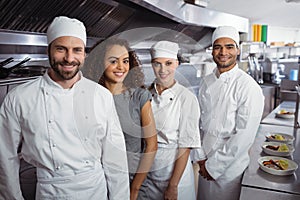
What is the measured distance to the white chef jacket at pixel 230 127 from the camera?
58.3 inches

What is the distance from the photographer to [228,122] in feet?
4.97

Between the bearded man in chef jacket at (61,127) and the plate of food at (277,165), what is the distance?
816 mm

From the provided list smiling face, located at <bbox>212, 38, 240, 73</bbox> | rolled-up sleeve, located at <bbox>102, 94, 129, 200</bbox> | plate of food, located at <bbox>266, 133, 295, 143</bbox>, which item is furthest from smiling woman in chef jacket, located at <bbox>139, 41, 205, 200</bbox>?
plate of food, located at <bbox>266, 133, 295, 143</bbox>

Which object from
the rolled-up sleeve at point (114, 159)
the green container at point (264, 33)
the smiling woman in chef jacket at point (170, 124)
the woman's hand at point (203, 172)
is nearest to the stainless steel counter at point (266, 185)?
the woman's hand at point (203, 172)

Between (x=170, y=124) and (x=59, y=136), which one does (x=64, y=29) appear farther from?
(x=170, y=124)

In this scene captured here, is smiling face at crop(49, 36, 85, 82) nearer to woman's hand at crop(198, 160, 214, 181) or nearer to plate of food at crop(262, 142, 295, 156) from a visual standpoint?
woman's hand at crop(198, 160, 214, 181)

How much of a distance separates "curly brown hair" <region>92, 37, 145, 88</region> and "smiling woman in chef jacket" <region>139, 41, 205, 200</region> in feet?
0.25

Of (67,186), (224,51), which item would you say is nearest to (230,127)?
(224,51)

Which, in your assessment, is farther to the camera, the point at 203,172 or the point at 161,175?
the point at 203,172

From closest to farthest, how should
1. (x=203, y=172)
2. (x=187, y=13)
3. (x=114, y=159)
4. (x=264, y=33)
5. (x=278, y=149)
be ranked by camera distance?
(x=114, y=159)
(x=203, y=172)
(x=278, y=149)
(x=187, y=13)
(x=264, y=33)

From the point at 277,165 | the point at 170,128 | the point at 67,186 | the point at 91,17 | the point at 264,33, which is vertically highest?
the point at 264,33

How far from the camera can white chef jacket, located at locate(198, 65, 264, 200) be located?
4.86ft

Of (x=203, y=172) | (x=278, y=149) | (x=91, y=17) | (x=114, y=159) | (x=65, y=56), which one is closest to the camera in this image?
(x=65, y=56)

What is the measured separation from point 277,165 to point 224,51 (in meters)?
0.62
